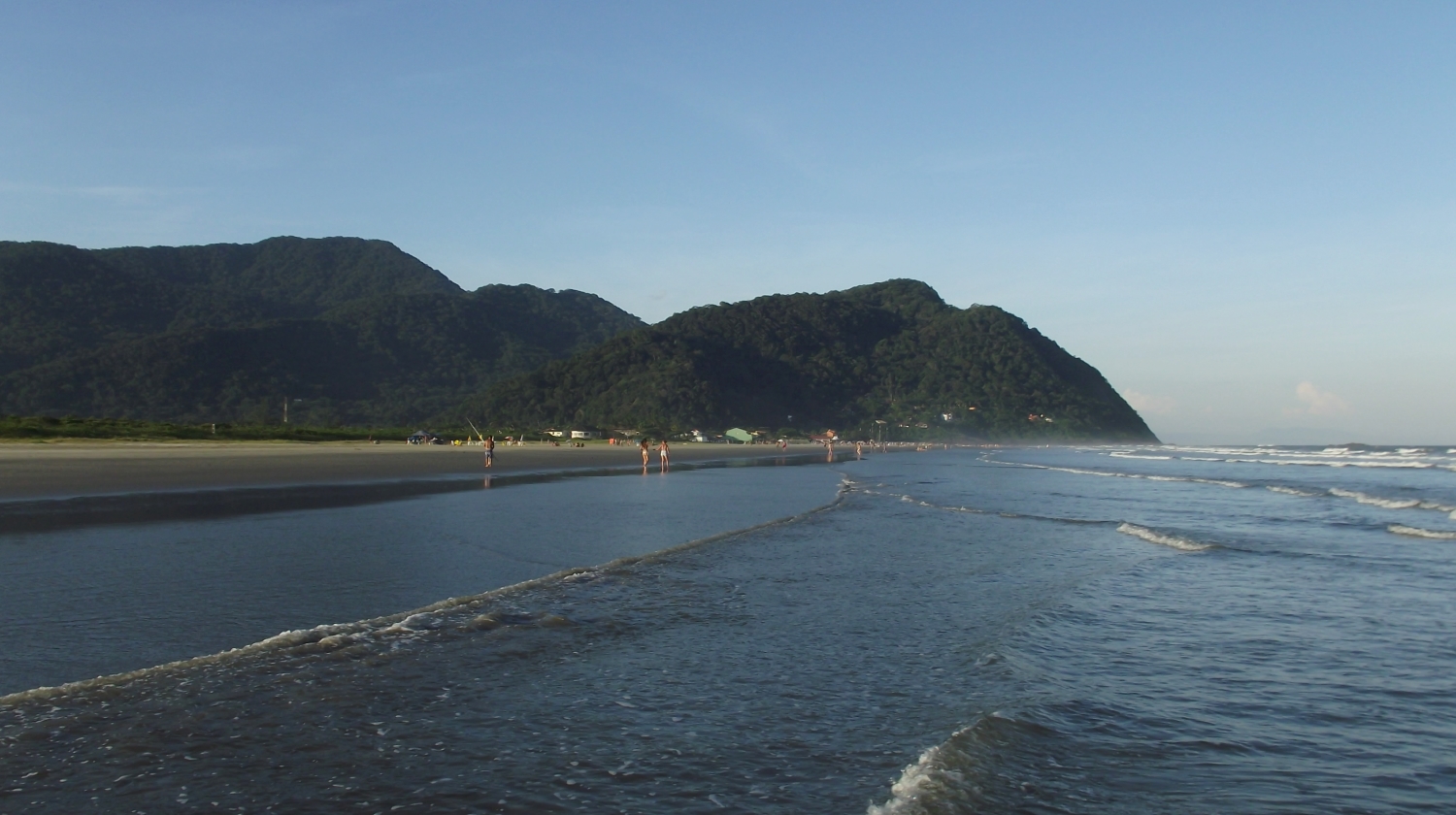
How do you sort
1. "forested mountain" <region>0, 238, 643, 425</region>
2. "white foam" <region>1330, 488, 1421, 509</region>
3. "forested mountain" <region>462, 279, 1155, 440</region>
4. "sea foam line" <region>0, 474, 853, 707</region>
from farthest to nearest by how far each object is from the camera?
"forested mountain" <region>462, 279, 1155, 440</region>
"forested mountain" <region>0, 238, 643, 425</region>
"white foam" <region>1330, 488, 1421, 509</region>
"sea foam line" <region>0, 474, 853, 707</region>

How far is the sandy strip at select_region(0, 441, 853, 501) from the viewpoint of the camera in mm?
22750

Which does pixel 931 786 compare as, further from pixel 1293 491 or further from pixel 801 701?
pixel 1293 491

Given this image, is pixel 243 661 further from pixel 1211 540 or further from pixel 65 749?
pixel 1211 540

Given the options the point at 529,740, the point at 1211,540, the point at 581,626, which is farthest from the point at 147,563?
the point at 1211,540

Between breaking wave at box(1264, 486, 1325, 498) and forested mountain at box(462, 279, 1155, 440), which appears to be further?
forested mountain at box(462, 279, 1155, 440)

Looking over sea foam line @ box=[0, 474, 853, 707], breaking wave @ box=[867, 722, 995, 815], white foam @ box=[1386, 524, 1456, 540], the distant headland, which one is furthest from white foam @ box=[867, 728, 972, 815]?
the distant headland

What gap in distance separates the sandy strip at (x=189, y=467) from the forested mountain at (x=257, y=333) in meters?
61.4

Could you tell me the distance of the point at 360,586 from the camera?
9883 millimetres

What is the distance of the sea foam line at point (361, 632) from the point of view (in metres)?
5.95

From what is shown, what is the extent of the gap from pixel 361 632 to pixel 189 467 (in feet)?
87.7

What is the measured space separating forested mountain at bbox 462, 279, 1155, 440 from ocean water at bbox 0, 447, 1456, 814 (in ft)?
382

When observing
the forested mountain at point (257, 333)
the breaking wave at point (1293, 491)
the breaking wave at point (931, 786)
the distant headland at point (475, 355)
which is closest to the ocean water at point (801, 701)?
the breaking wave at point (931, 786)

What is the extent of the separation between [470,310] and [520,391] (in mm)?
41407

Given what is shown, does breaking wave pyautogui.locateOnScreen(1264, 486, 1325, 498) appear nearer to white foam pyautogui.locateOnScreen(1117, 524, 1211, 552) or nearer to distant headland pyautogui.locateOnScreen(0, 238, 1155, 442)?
white foam pyautogui.locateOnScreen(1117, 524, 1211, 552)
